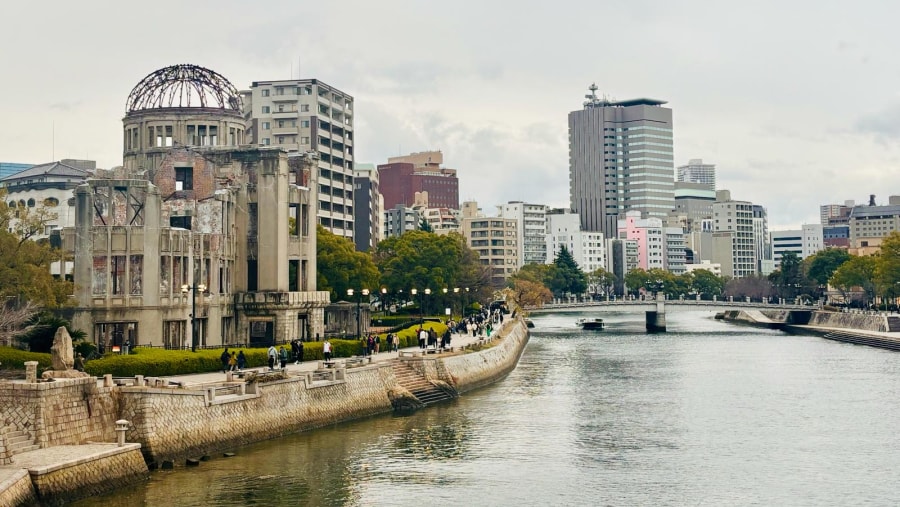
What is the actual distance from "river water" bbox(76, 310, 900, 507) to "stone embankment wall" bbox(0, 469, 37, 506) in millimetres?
2674

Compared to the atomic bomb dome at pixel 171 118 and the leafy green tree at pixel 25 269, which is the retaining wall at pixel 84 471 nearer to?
the leafy green tree at pixel 25 269

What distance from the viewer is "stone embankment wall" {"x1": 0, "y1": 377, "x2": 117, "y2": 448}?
3938 cm

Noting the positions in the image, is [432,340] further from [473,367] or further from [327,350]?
[327,350]

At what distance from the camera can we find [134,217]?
2746 inches

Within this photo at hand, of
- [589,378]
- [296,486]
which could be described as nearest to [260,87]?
[589,378]

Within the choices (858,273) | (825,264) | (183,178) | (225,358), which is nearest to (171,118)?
(183,178)

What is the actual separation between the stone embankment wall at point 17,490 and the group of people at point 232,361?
2144cm

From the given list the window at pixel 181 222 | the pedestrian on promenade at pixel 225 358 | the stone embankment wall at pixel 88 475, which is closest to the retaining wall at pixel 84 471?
the stone embankment wall at pixel 88 475

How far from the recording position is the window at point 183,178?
7931cm

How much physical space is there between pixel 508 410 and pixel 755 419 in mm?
14088

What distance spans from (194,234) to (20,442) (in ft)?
109

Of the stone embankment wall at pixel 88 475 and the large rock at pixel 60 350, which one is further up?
the large rock at pixel 60 350

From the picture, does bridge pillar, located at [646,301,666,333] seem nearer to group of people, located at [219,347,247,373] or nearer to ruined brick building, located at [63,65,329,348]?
ruined brick building, located at [63,65,329,348]

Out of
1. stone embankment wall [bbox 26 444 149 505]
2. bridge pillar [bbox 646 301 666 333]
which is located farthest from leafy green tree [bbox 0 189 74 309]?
bridge pillar [bbox 646 301 666 333]
